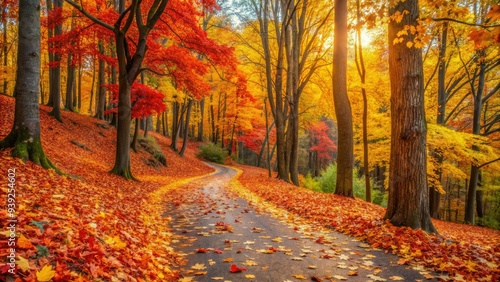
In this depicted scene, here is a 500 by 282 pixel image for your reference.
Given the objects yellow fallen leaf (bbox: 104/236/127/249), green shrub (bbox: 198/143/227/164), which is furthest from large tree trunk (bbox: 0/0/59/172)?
green shrub (bbox: 198/143/227/164)

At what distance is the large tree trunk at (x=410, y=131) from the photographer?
18.7 ft

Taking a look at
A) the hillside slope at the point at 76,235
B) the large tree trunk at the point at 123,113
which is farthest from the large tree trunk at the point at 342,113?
the large tree trunk at the point at 123,113

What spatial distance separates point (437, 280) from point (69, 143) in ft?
50.1

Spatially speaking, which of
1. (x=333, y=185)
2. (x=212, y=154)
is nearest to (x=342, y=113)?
(x=333, y=185)

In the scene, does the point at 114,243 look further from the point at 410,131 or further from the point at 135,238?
the point at 410,131

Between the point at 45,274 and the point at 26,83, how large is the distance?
19.5 ft

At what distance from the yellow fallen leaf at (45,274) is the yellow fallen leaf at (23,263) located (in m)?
0.09

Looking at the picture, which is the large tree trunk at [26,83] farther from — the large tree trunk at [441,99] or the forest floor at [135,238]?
the large tree trunk at [441,99]

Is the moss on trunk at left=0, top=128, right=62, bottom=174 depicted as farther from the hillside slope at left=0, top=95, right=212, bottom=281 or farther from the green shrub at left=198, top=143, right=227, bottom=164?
the green shrub at left=198, top=143, right=227, bottom=164

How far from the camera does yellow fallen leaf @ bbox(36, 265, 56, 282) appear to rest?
6.98ft

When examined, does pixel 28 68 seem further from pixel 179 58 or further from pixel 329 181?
pixel 329 181

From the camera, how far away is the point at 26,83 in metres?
6.45

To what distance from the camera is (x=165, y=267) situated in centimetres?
372

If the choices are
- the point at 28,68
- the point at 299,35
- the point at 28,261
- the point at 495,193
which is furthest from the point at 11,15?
the point at 495,193
